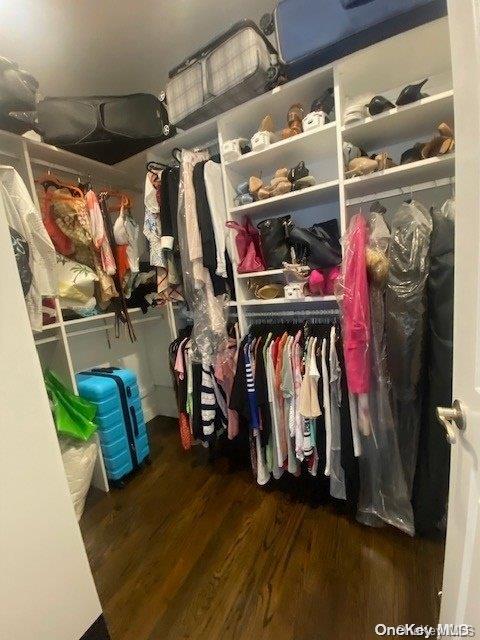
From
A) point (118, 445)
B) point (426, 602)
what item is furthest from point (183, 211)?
point (426, 602)

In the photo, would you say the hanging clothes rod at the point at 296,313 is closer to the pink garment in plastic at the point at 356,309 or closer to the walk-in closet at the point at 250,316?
the walk-in closet at the point at 250,316

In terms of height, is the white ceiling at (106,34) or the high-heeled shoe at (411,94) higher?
the white ceiling at (106,34)

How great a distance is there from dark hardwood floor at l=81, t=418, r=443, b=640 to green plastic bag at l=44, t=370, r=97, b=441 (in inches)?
20.0

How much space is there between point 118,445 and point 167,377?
2.71 feet

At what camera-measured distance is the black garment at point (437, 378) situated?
96cm

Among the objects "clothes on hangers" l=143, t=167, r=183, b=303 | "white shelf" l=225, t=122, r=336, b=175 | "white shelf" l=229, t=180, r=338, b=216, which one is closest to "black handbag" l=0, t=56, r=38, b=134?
"clothes on hangers" l=143, t=167, r=183, b=303

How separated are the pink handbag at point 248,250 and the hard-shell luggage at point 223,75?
0.63 metres

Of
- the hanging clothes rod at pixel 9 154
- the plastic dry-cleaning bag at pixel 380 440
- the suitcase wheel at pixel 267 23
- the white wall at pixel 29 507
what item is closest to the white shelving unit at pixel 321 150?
the hanging clothes rod at pixel 9 154

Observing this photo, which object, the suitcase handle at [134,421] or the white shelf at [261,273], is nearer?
the white shelf at [261,273]

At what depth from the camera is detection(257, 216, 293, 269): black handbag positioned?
1.46 metres

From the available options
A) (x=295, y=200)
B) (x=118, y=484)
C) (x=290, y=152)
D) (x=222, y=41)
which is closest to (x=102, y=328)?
(x=118, y=484)

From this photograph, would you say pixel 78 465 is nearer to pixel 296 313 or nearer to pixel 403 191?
pixel 296 313

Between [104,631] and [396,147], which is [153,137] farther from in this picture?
[104,631]

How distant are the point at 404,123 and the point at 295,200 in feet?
1.84
